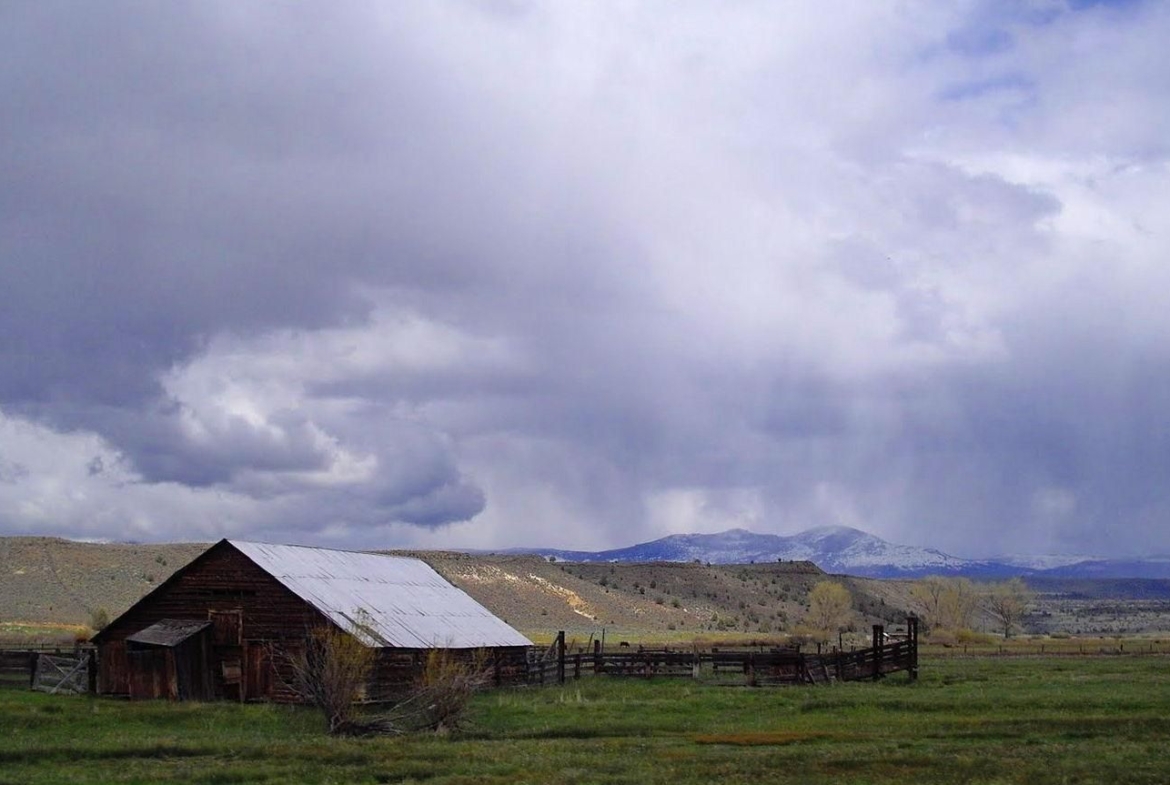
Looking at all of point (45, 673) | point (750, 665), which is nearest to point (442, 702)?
point (750, 665)

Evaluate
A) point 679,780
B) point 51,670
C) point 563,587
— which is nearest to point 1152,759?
point 679,780

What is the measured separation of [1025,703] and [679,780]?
17.9 metres

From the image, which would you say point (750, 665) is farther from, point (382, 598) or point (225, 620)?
point (225, 620)

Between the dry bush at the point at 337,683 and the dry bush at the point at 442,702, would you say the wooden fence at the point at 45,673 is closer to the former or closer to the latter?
the dry bush at the point at 337,683

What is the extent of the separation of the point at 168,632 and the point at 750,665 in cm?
2139

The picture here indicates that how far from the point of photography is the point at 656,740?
30.0 meters

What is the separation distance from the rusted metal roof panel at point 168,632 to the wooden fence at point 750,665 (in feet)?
40.2

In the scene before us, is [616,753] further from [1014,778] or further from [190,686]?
[190,686]

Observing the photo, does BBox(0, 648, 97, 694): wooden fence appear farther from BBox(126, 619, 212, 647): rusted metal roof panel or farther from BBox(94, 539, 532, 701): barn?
BBox(126, 619, 212, 647): rusted metal roof panel

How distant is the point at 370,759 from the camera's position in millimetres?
26359

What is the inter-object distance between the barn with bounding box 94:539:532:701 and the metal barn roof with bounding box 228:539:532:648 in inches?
3.3

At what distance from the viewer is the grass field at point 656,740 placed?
24047mm

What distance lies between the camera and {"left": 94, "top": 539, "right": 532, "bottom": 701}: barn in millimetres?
41500

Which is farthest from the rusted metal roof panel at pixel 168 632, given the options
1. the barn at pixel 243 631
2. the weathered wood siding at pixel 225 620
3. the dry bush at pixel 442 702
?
the dry bush at pixel 442 702
